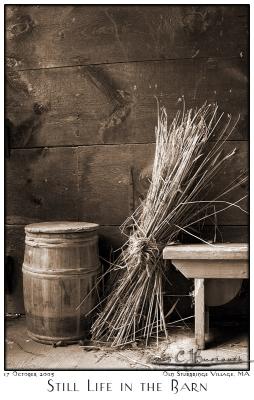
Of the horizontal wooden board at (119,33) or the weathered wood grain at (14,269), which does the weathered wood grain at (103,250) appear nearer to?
the weathered wood grain at (14,269)

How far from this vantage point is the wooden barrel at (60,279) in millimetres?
2369

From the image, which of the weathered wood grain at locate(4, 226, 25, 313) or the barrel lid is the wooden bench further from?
the weathered wood grain at locate(4, 226, 25, 313)

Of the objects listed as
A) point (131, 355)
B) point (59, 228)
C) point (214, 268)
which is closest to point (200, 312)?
point (214, 268)

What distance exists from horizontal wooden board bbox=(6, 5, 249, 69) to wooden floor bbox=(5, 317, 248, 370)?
1.81 metres

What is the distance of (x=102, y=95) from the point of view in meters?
2.81

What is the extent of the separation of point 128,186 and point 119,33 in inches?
41.1

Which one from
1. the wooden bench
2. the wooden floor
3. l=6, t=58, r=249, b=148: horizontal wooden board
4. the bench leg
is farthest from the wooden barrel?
l=6, t=58, r=249, b=148: horizontal wooden board

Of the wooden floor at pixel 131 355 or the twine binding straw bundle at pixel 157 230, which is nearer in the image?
the wooden floor at pixel 131 355

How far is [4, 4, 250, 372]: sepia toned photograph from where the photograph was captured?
7.74 ft

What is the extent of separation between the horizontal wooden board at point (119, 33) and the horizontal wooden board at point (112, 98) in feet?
0.25

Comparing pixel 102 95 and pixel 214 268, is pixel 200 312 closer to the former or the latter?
pixel 214 268

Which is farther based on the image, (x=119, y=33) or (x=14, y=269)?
(x=14, y=269)

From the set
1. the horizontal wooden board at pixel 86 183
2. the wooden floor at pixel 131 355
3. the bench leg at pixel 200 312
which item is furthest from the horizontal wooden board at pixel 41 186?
the bench leg at pixel 200 312
